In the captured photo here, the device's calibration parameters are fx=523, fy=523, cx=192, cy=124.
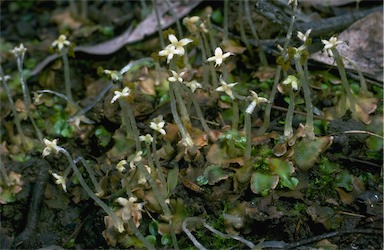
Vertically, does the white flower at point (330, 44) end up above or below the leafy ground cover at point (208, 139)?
above

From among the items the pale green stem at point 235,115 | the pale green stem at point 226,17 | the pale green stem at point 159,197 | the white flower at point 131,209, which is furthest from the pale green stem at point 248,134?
the pale green stem at point 226,17

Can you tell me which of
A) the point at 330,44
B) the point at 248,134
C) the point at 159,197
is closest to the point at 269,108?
the point at 248,134

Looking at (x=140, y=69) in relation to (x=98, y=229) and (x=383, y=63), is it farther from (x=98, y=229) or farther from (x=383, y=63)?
(x=383, y=63)

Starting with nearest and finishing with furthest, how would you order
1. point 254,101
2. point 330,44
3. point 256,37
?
point 254,101 < point 330,44 < point 256,37

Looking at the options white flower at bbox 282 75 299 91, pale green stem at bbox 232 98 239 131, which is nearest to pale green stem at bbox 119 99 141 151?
pale green stem at bbox 232 98 239 131

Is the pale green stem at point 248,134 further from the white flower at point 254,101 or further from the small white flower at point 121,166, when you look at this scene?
the small white flower at point 121,166

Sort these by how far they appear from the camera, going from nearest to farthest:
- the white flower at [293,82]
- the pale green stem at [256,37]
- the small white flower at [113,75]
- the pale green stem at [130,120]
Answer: the white flower at [293,82], the pale green stem at [130,120], the small white flower at [113,75], the pale green stem at [256,37]

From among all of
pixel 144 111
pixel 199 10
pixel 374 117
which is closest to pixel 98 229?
pixel 144 111

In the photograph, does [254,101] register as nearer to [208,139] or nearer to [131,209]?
[208,139]
